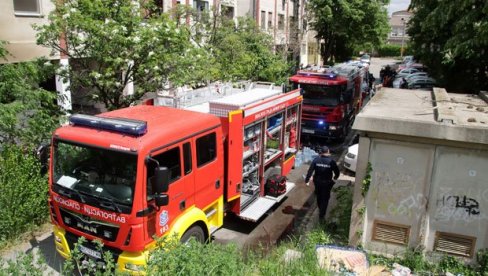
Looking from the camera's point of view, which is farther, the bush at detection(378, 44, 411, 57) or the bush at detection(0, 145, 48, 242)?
the bush at detection(378, 44, 411, 57)

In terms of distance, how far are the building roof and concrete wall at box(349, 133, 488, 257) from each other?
8.5 inches

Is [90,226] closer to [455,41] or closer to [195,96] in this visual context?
[195,96]

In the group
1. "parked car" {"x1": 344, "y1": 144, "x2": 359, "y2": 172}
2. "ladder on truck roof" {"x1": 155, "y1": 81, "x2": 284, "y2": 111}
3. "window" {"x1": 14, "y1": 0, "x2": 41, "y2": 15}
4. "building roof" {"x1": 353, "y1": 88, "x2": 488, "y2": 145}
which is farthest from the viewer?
"window" {"x1": 14, "y1": 0, "x2": 41, "y2": 15}

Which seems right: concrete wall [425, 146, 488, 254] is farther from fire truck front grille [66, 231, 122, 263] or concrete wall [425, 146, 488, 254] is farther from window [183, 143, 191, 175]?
fire truck front grille [66, 231, 122, 263]

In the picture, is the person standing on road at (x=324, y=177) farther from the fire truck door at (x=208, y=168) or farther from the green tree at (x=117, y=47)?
the green tree at (x=117, y=47)

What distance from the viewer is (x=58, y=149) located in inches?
254

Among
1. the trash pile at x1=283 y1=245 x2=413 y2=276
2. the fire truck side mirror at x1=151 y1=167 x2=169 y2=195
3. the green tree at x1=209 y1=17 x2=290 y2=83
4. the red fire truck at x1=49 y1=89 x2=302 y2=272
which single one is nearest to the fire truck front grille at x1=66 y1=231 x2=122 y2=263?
the red fire truck at x1=49 y1=89 x2=302 y2=272

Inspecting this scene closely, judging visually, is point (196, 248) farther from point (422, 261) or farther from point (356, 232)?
point (422, 261)

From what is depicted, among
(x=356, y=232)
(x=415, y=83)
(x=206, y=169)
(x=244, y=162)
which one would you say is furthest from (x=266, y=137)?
(x=415, y=83)

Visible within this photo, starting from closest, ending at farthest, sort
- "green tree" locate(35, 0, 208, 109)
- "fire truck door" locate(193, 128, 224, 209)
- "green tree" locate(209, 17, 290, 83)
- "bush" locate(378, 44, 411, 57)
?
A: "fire truck door" locate(193, 128, 224, 209) → "green tree" locate(35, 0, 208, 109) → "green tree" locate(209, 17, 290, 83) → "bush" locate(378, 44, 411, 57)

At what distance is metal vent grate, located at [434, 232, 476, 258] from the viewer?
22.0 feet

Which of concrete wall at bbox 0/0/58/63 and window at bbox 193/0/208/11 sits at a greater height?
window at bbox 193/0/208/11

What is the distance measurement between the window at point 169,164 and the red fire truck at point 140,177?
0.05 feet

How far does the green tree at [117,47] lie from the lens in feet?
31.6
